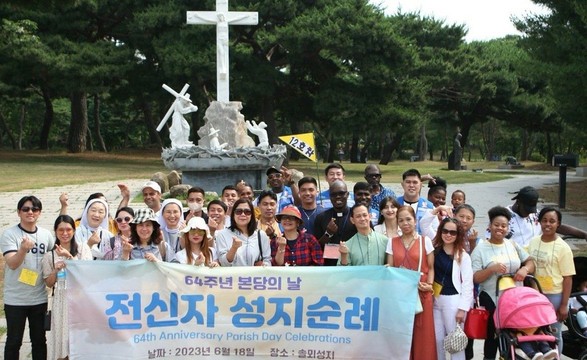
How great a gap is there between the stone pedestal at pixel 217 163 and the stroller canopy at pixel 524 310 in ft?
46.2

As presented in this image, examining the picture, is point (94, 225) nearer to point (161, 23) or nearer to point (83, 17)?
point (161, 23)

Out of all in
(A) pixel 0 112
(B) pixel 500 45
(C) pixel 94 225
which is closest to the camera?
(C) pixel 94 225

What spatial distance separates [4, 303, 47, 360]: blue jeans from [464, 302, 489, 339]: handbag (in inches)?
130

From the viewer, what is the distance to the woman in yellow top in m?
5.51

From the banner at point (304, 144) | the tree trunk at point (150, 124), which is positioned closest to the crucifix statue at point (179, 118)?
the banner at point (304, 144)

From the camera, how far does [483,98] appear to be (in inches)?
1667

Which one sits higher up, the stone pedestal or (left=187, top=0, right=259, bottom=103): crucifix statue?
(left=187, top=0, right=259, bottom=103): crucifix statue

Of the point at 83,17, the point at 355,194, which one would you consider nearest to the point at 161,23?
the point at 83,17

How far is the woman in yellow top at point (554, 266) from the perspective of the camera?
18.1 ft

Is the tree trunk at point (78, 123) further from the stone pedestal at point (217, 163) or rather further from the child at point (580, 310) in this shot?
the child at point (580, 310)

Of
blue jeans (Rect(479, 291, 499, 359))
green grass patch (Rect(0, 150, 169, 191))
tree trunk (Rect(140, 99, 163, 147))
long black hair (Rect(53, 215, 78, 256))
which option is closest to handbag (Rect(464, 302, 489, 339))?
blue jeans (Rect(479, 291, 499, 359))

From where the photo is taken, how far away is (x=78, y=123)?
36531 millimetres

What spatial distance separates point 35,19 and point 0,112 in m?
15.5

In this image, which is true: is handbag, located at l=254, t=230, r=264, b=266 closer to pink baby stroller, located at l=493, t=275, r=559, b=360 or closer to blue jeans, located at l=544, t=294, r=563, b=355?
pink baby stroller, located at l=493, t=275, r=559, b=360
